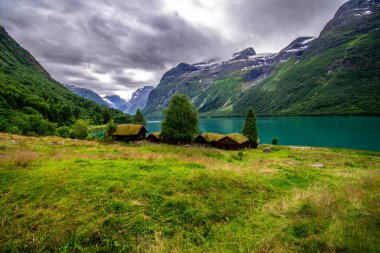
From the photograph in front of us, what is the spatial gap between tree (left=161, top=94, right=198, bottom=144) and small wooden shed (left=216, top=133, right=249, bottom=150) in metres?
10.6

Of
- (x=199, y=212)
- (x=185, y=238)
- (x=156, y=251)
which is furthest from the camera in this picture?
(x=199, y=212)

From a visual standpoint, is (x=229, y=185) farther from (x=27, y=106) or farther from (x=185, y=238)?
(x=27, y=106)

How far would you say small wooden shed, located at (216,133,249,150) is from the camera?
51403 mm

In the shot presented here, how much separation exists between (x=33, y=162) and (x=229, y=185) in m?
12.7

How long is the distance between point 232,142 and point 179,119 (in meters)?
16.9

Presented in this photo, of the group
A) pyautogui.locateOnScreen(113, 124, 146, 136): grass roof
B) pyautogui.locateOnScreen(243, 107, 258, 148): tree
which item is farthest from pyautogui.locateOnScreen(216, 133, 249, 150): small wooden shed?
pyautogui.locateOnScreen(113, 124, 146, 136): grass roof

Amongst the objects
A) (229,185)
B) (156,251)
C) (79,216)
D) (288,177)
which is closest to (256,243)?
(156,251)

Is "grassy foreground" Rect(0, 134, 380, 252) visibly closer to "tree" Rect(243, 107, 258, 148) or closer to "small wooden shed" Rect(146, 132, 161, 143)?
"small wooden shed" Rect(146, 132, 161, 143)

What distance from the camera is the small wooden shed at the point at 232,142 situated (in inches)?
2024

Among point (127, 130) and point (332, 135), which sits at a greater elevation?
point (127, 130)

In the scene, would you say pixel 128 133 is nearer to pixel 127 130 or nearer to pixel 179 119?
pixel 127 130

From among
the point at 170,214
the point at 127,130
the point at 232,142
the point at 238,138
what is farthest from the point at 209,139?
the point at 170,214

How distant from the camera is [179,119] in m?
45.0

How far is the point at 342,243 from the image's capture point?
5555 millimetres
